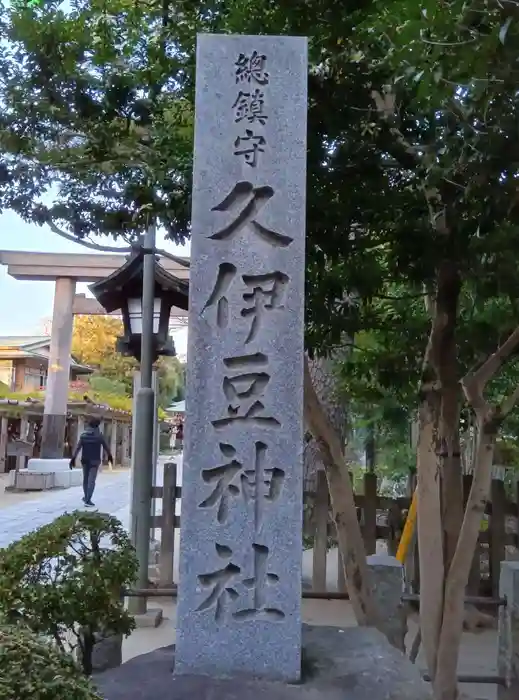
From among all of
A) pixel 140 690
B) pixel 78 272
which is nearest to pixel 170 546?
pixel 140 690

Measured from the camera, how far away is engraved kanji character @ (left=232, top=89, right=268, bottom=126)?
10.4 feet

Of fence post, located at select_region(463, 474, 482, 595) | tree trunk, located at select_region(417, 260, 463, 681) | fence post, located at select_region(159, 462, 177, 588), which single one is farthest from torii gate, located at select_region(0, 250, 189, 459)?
tree trunk, located at select_region(417, 260, 463, 681)

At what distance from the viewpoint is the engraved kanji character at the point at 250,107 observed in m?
3.18

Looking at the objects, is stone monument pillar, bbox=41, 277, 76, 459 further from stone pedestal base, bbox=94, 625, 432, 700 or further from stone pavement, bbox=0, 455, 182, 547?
stone pedestal base, bbox=94, 625, 432, 700

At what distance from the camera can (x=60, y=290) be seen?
1627 cm

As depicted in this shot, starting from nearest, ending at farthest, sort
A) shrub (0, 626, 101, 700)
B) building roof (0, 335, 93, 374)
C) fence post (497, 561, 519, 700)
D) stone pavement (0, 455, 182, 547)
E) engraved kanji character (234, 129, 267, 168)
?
shrub (0, 626, 101, 700) < engraved kanji character (234, 129, 267, 168) < fence post (497, 561, 519, 700) < stone pavement (0, 455, 182, 547) < building roof (0, 335, 93, 374)

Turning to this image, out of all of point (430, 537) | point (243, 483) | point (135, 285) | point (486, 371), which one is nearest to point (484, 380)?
point (486, 371)

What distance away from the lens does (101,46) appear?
4.55 metres

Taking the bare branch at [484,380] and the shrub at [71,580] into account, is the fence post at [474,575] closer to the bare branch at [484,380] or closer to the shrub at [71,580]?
→ the bare branch at [484,380]

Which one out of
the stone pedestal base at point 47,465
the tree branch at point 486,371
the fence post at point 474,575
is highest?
the tree branch at point 486,371

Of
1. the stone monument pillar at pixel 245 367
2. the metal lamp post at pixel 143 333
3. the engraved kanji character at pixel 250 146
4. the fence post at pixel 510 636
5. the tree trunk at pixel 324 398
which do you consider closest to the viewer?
the stone monument pillar at pixel 245 367

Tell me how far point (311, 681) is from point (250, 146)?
2349mm

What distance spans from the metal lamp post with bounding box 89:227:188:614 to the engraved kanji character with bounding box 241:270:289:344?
10.4 ft

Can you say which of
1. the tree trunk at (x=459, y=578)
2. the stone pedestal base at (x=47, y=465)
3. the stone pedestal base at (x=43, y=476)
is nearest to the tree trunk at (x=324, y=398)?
the tree trunk at (x=459, y=578)
